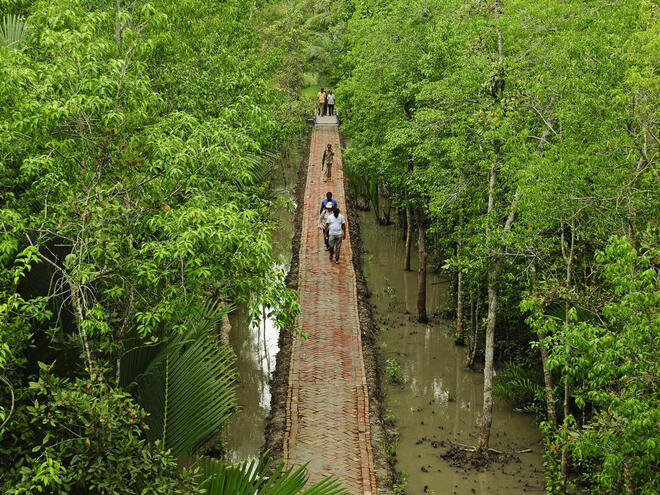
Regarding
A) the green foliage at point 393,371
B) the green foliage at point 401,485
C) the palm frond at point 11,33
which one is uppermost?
the palm frond at point 11,33

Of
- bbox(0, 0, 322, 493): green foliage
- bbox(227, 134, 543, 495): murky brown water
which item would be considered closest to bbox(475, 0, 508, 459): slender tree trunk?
bbox(227, 134, 543, 495): murky brown water

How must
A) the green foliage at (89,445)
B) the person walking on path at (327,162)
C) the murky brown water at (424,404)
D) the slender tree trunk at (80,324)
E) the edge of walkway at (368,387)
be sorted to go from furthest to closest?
the person walking on path at (327,162), the murky brown water at (424,404), the edge of walkway at (368,387), the slender tree trunk at (80,324), the green foliage at (89,445)

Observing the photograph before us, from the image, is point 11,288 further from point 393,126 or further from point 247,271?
point 393,126

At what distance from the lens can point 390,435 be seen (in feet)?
37.6

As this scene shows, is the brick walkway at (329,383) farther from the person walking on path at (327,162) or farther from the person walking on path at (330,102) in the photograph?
the person walking on path at (330,102)

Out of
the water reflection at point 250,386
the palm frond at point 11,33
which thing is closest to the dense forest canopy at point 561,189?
the water reflection at point 250,386

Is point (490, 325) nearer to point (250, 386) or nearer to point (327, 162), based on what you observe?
point (250, 386)

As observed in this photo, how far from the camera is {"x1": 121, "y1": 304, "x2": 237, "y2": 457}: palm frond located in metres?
5.95

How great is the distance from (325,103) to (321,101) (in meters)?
0.49

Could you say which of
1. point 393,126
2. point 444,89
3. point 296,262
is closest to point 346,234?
point 296,262

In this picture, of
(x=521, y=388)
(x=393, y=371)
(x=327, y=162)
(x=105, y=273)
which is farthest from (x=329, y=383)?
(x=327, y=162)

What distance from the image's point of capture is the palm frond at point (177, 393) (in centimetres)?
595

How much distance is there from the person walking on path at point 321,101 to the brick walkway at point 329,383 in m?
20.5

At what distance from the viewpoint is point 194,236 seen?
6.35 metres
